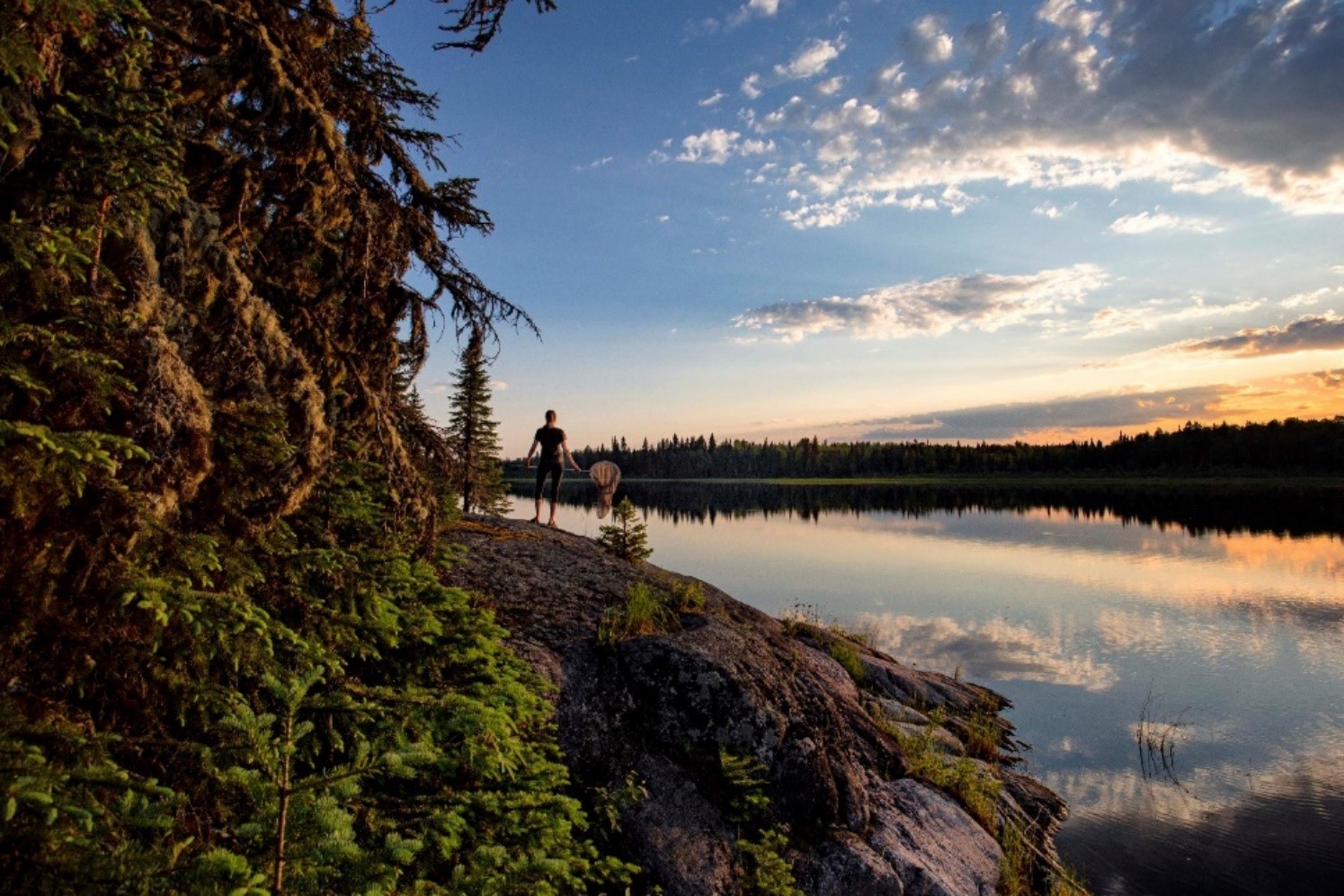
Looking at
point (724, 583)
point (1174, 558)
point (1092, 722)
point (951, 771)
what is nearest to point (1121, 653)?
point (1092, 722)

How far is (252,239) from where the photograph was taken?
4.52m

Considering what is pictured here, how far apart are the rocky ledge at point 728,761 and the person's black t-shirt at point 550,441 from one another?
5.31 metres

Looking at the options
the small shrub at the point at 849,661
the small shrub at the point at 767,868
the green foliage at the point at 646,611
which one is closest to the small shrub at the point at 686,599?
the green foliage at the point at 646,611

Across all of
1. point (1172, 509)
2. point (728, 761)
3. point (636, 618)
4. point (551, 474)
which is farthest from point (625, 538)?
point (1172, 509)

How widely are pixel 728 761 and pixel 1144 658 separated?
18543 mm

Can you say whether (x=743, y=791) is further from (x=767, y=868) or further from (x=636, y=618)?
(x=636, y=618)

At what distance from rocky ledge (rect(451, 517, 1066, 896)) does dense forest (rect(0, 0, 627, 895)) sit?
1.77 m

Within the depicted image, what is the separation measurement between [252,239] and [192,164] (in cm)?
62

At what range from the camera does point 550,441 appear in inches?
620

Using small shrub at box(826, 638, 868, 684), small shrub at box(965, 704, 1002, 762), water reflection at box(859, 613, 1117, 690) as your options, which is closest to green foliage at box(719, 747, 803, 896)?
small shrub at box(826, 638, 868, 684)

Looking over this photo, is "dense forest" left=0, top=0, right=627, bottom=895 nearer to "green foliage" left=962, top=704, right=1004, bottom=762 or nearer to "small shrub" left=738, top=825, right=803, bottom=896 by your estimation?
"small shrub" left=738, top=825, right=803, bottom=896

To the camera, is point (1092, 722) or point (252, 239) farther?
point (1092, 722)

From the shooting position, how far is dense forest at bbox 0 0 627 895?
2459 millimetres

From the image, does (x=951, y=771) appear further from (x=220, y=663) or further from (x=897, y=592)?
(x=897, y=592)
